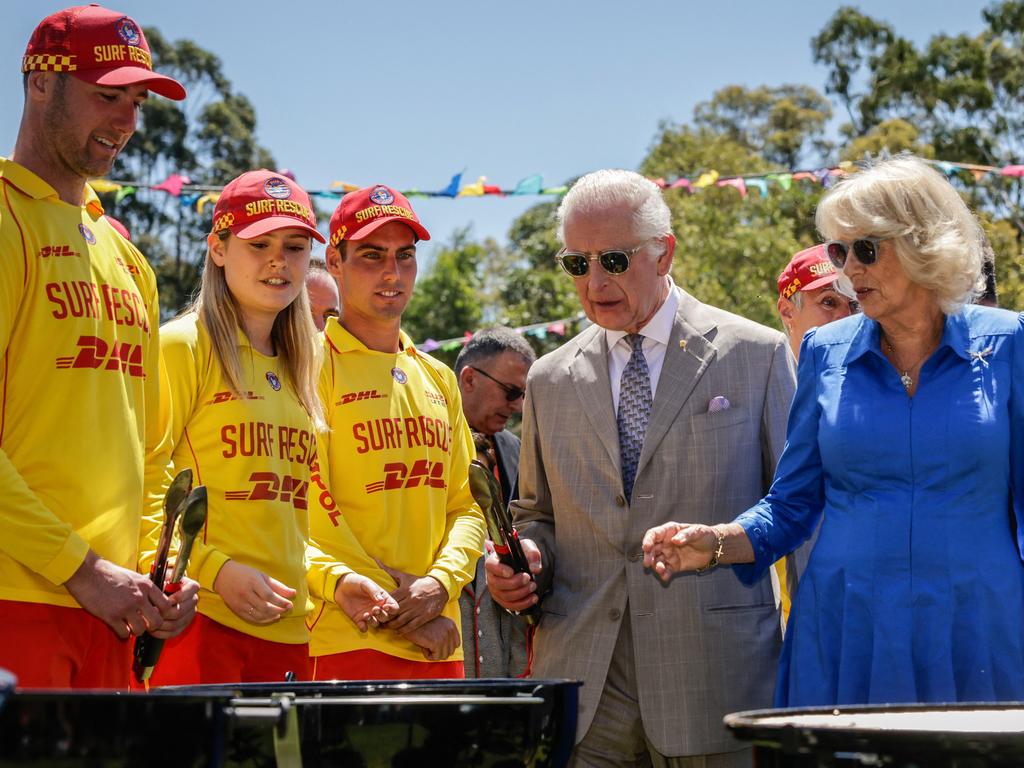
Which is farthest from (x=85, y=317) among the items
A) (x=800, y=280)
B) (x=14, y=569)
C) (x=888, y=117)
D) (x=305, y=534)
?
(x=888, y=117)

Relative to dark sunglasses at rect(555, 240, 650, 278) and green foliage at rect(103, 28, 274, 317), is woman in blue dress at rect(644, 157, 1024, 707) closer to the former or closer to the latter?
dark sunglasses at rect(555, 240, 650, 278)

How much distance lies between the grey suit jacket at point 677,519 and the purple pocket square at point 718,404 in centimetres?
2

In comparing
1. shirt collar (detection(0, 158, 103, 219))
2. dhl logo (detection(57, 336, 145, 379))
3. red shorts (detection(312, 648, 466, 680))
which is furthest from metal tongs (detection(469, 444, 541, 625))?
shirt collar (detection(0, 158, 103, 219))

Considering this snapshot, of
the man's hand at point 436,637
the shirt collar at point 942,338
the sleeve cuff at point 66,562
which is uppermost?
the shirt collar at point 942,338

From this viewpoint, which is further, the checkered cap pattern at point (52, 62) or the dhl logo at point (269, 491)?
the dhl logo at point (269, 491)

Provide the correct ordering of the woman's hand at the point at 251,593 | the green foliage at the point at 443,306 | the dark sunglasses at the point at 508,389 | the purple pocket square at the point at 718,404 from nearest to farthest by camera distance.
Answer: the woman's hand at the point at 251,593
the purple pocket square at the point at 718,404
the dark sunglasses at the point at 508,389
the green foliage at the point at 443,306

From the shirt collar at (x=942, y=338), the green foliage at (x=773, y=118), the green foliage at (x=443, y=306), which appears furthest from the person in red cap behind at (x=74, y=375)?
the green foliage at (x=773, y=118)

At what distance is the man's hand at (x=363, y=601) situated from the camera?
13.0 feet

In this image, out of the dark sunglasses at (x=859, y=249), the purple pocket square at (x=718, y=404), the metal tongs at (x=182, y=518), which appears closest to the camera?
the metal tongs at (x=182, y=518)

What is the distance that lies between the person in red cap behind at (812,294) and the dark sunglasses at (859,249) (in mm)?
2223

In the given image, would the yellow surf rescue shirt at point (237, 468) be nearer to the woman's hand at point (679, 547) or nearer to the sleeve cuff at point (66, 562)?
the sleeve cuff at point (66, 562)

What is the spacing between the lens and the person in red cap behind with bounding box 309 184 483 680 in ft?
13.7

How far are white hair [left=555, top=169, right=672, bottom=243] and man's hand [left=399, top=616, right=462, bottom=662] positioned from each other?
127 cm

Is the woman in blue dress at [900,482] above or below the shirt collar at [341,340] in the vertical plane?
below
